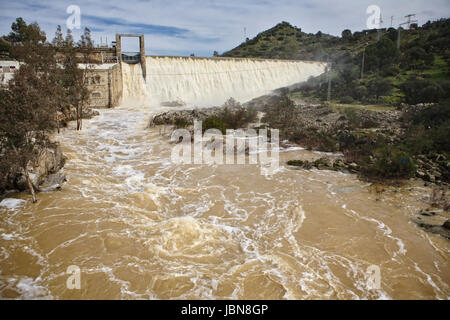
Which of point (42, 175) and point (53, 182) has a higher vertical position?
point (42, 175)

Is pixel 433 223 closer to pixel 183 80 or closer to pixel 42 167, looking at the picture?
pixel 42 167

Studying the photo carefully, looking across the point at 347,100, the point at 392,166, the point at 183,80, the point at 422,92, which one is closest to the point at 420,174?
the point at 392,166

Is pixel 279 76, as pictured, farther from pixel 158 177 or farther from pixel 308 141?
pixel 158 177

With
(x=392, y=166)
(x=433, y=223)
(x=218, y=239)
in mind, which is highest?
(x=392, y=166)

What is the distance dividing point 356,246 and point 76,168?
34.8 ft

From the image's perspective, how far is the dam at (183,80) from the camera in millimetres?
26078

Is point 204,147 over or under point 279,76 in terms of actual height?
under

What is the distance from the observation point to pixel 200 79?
1219 inches

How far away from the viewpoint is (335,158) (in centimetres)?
1396

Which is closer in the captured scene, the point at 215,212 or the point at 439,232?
the point at 439,232

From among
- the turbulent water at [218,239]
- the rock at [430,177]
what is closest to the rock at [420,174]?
the rock at [430,177]

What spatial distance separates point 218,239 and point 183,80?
25071 millimetres
